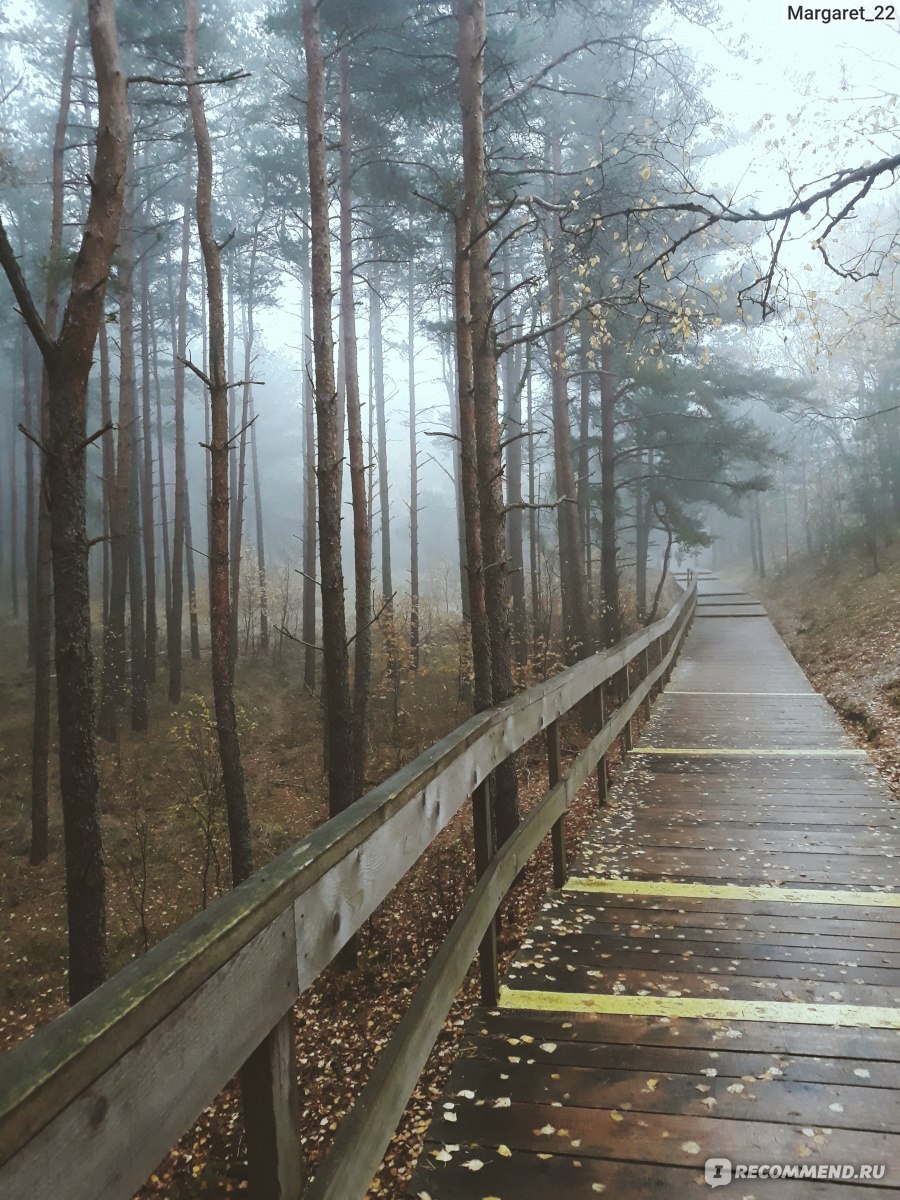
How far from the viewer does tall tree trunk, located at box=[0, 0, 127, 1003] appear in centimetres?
523

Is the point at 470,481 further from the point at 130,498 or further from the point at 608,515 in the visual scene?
the point at 130,498

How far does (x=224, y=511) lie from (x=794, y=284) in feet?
20.8

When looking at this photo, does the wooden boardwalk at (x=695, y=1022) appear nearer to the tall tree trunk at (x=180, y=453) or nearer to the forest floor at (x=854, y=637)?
the forest floor at (x=854, y=637)

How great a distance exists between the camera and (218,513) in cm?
884

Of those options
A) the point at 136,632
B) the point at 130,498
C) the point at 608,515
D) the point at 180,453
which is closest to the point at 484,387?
the point at 608,515

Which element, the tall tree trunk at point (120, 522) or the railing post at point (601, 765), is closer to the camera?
the railing post at point (601, 765)

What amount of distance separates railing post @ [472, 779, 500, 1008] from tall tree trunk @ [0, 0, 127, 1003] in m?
3.62

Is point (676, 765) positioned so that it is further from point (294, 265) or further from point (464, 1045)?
point (294, 265)

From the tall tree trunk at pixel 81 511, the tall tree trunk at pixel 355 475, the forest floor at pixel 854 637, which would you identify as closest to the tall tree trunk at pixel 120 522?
the tall tree trunk at pixel 355 475

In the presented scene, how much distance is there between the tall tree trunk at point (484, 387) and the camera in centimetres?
658

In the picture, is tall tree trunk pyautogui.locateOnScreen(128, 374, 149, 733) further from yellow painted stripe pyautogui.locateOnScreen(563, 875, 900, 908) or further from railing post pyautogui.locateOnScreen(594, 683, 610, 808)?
yellow painted stripe pyautogui.locateOnScreen(563, 875, 900, 908)

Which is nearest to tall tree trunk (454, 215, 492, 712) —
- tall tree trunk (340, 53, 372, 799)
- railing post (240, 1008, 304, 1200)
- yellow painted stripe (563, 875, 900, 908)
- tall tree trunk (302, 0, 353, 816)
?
tall tree trunk (302, 0, 353, 816)

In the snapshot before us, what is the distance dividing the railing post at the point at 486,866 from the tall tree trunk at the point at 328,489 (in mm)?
4295

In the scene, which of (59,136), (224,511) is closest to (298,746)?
(224,511)
